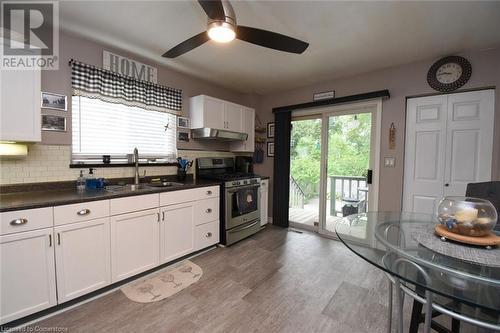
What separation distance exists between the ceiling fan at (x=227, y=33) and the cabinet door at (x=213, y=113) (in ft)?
4.18

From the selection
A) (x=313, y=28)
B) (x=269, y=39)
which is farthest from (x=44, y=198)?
(x=313, y=28)

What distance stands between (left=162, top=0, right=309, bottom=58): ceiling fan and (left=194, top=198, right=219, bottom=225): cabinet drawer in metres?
1.73

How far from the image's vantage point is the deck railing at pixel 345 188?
3.33 metres

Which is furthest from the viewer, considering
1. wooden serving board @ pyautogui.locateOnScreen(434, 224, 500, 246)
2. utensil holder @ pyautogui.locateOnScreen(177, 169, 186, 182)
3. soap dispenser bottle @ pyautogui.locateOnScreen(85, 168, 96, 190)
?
utensil holder @ pyautogui.locateOnScreen(177, 169, 186, 182)

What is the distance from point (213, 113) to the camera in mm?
3318

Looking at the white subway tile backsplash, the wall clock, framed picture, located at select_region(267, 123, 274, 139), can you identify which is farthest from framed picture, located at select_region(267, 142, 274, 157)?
the white subway tile backsplash

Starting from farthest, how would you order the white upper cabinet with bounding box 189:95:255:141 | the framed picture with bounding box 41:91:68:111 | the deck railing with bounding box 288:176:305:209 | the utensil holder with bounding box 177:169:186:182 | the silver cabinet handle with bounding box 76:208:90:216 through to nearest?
the deck railing with bounding box 288:176:305:209 < the white upper cabinet with bounding box 189:95:255:141 < the utensil holder with bounding box 177:169:186:182 < the framed picture with bounding box 41:91:68:111 < the silver cabinet handle with bounding box 76:208:90:216

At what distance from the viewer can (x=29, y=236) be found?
1.54 m

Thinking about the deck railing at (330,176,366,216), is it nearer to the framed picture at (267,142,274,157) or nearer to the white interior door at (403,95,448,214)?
the white interior door at (403,95,448,214)

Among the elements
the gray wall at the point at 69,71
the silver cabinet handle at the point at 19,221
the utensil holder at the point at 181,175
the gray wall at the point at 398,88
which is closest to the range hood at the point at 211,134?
the utensil holder at the point at 181,175

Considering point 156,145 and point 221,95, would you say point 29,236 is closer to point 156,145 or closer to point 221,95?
point 156,145

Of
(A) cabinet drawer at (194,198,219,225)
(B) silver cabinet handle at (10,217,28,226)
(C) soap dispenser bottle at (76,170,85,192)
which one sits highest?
(C) soap dispenser bottle at (76,170,85,192)

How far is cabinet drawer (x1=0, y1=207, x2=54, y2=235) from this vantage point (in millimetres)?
1450

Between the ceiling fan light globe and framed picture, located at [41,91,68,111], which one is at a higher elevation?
the ceiling fan light globe
